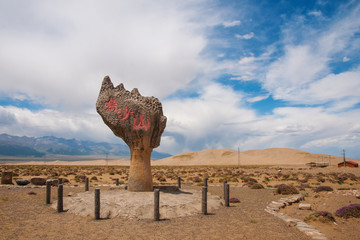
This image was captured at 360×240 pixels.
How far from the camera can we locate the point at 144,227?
9.02m

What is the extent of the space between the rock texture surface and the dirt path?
3755mm

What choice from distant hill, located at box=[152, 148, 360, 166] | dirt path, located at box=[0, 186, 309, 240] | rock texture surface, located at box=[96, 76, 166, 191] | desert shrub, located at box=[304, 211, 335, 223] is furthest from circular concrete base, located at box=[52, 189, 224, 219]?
distant hill, located at box=[152, 148, 360, 166]

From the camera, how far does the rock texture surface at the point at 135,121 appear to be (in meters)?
13.4

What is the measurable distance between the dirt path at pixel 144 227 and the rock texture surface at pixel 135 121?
3.76 m

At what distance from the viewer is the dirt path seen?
27.0 feet

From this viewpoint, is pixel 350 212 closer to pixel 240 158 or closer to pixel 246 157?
pixel 240 158

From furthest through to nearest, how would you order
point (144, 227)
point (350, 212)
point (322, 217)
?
1. point (350, 212)
2. point (322, 217)
3. point (144, 227)

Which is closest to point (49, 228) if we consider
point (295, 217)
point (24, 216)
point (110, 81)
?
point (24, 216)

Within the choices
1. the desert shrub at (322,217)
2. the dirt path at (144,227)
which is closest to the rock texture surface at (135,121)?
the dirt path at (144,227)

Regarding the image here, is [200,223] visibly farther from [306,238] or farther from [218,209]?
[306,238]

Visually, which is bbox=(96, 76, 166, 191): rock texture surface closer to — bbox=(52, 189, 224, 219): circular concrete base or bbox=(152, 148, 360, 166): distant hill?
bbox=(52, 189, 224, 219): circular concrete base

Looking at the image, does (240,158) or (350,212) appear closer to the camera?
(350,212)

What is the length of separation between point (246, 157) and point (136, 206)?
92.3 m

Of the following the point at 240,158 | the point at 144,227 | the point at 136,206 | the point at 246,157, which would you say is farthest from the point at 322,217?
the point at 246,157
